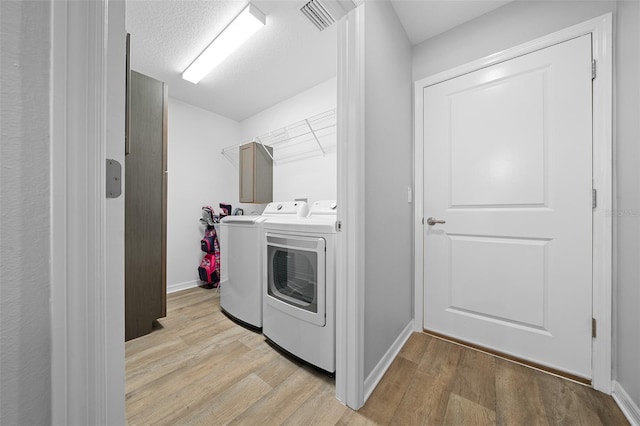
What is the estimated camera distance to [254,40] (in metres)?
1.89

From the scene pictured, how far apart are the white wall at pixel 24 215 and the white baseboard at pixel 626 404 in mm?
2078

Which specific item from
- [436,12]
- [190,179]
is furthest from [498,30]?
[190,179]

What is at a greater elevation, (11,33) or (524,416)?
(11,33)

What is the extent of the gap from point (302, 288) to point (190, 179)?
2.39m

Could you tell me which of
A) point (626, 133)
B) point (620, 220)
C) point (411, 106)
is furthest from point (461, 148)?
point (620, 220)

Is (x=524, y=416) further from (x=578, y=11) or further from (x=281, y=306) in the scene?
(x=578, y=11)

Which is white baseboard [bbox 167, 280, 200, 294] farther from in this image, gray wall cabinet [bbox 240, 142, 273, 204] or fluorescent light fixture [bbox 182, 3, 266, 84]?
fluorescent light fixture [bbox 182, 3, 266, 84]

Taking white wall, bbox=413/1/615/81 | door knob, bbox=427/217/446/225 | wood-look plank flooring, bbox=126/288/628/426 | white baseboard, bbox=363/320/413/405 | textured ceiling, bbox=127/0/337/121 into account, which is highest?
textured ceiling, bbox=127/0/337/121

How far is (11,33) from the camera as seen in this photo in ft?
1.12

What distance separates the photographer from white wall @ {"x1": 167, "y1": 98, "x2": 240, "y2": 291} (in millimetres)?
2865

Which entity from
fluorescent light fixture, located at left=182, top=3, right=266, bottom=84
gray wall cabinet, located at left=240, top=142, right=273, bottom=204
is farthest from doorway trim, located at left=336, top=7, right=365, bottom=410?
gray wall cabinet, located at left=240, top=142, right=273, bottom=204

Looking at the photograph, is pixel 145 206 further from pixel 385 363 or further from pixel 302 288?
pixel 385 363

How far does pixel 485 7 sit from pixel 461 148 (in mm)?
956

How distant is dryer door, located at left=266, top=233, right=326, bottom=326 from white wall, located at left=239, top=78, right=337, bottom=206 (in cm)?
105
